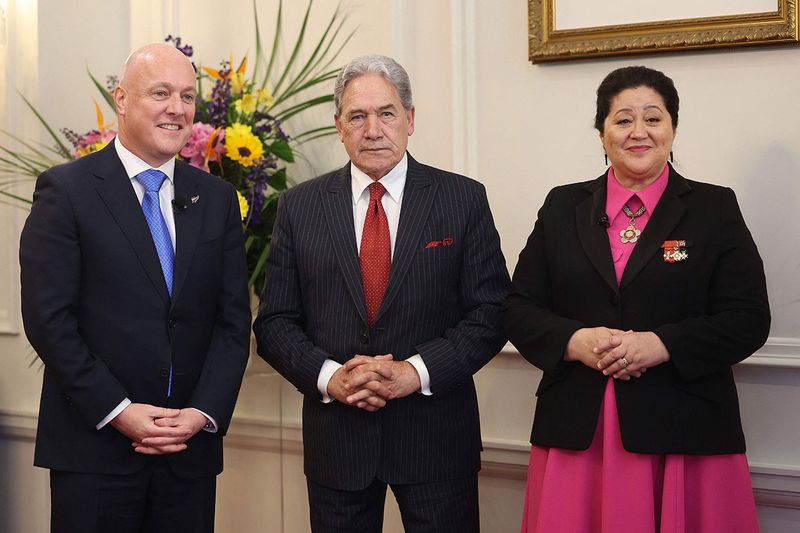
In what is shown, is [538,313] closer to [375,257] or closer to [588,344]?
[588,344]

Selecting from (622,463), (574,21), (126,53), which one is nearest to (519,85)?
(574,21)

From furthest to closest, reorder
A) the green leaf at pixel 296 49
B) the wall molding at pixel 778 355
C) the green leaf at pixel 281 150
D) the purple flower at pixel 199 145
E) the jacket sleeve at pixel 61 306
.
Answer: the green leaf at pixel 296 49 < the green leaf at pixel 281 150 < the purple flower at pixel 199 145 < the wall molding at pixel 778 355 < the jacket sleeve at pixel 61 306

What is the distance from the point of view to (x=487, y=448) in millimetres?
3092

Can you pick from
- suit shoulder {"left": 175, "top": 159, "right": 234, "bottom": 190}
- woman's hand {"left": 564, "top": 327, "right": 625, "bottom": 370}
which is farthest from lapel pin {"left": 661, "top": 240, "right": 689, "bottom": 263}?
suit shoulder {"left": 175, "top": 159, "right": 234, "bottom": 190}

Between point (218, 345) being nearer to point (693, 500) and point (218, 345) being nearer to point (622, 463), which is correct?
point (622, 463)

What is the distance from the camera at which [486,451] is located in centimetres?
310

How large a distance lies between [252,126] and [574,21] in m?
1.09

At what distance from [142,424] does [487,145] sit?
1504 mm

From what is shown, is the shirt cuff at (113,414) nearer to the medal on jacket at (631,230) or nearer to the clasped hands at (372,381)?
the clasped hands at (372,381)

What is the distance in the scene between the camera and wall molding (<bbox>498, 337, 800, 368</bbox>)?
2688 mm

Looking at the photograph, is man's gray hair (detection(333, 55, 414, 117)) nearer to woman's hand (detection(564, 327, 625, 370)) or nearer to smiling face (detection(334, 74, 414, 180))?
smiling face (detection(334, 74, 414, 180))

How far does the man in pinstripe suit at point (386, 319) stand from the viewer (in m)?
2.33

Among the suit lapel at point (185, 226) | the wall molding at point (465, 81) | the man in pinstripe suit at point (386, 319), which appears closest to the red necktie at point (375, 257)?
the man in pinstripe suit at point (386, 319)

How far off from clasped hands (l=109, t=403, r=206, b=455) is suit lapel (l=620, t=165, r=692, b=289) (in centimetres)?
109
